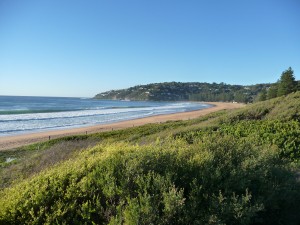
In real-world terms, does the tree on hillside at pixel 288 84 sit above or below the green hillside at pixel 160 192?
above

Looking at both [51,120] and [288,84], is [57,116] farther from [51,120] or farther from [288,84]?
[288,84]

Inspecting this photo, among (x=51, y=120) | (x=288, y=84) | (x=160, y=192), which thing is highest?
(x=288, y=84)

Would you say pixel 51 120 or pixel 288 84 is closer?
pixel 51 120

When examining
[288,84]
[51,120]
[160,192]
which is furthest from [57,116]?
[160,192]

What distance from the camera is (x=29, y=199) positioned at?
3.88 m

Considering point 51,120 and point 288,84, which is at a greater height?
point 288,84

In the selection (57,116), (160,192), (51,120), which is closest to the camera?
(160,192)

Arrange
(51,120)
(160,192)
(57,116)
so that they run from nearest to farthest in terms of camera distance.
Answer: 1. (160,192)
2. (51,120)
3. (57,116)

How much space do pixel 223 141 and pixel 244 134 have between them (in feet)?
19.2

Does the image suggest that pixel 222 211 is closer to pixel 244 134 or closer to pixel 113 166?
pixel 113 166

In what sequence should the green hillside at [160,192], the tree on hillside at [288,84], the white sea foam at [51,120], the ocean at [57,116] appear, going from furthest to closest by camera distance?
the tree on hillside at [288,84]
the ocean at [57,116]
the white sea foam at [51,120]
the green hillside at [160,192]

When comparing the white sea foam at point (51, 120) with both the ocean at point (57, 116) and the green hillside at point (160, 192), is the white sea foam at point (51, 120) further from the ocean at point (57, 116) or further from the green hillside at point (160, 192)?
the green hillside at point (160, 192)

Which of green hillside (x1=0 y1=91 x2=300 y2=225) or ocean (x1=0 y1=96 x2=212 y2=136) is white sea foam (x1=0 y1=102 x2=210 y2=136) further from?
green hillside (x1=0 y1=91 x2=300 y2=225)

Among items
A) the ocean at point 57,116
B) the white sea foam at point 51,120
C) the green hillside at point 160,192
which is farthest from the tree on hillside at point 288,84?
the green hillside at point 160,192
